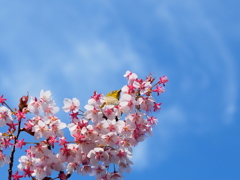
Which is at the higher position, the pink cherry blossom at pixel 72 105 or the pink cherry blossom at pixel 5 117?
the pink cherry blossom at pixel 72 105

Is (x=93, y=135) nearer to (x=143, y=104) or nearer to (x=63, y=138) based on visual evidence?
(x=63, y=138)

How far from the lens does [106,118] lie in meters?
4.36

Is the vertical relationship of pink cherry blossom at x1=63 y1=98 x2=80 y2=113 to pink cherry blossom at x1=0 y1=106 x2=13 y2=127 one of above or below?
above

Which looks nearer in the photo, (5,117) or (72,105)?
(5,117)

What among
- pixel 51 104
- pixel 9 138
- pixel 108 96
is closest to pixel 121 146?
pixel 108 96

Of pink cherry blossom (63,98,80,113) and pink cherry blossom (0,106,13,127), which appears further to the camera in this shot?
pink cherry blossom (63,98,80,113)

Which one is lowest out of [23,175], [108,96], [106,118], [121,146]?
[23,175]

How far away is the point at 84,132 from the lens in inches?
158

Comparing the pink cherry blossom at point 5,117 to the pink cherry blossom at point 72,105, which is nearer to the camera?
the pink cherry blossom at point 5,117

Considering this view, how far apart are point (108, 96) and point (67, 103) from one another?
1.96ft

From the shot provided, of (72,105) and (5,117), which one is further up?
(72,105)

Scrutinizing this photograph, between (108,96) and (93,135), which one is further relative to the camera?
(108,96)

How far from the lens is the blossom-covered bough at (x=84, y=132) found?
404 centimetres

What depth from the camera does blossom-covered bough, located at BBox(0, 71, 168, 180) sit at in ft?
13.2
